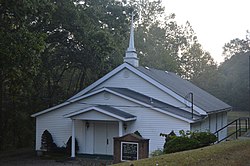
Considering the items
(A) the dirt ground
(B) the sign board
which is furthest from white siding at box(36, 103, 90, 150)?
(B) the sign board

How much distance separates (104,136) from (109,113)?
262 centimetres

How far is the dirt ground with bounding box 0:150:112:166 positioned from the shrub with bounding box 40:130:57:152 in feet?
2.91

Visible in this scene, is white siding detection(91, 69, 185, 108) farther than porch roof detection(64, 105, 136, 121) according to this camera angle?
Yes

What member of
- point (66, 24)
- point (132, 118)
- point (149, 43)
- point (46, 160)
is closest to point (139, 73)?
point (132, 118)

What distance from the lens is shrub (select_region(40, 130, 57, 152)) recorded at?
25.1 metres

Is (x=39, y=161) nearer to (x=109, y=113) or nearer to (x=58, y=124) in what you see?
(x=58, y=124)

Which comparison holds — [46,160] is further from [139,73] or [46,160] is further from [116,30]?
[116,30]

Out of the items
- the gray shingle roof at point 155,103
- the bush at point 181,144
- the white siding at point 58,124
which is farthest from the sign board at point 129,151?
the white siding at point 58,124

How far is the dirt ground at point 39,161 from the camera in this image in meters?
21.5

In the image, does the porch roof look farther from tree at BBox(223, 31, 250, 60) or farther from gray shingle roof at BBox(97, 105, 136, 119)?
tree at BBox(223, 31, 250, 60)

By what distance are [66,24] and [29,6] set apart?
858 centimetres

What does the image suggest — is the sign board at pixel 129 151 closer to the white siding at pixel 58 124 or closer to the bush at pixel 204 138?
the bush at pixel 204 138

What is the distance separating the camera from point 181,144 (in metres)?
15.4

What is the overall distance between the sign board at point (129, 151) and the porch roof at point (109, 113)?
5806 millimetres
